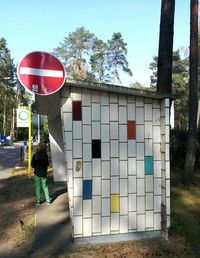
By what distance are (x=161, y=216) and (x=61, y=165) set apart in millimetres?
5897

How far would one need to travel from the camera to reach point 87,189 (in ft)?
19.7

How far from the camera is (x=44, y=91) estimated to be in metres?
5.36

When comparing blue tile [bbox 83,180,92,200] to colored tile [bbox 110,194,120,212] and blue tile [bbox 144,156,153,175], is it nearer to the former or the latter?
colored tile [bbox 110,194,120,212]

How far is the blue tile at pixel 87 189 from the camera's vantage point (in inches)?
236

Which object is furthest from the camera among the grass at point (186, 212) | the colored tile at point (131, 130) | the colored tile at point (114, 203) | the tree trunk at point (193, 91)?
the tree trunk at point (193, 91)

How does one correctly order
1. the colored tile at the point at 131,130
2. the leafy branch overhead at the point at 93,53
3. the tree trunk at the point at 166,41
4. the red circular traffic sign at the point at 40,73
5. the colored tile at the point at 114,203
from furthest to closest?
1. the leafy branch overhead at the point at 93,53
2. the tree trunk at the point at 166,41
3. the colored tile at the point at 131,130
4. the colored tile at the point at 114,203
5. the red circular traffic sign at the point at 40,73

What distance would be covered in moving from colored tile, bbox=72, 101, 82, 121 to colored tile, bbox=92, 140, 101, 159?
48cm

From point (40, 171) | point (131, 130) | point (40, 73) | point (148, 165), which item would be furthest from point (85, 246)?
point (40, 171)

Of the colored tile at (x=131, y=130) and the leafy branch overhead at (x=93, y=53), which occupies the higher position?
the leafy branch overhead at (x=93, y=53)

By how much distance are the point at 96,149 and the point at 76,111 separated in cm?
73

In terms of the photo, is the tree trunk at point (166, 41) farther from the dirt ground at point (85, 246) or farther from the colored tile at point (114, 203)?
the dirt ground at point (85, 246)

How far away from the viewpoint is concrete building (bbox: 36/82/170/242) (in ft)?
19.6

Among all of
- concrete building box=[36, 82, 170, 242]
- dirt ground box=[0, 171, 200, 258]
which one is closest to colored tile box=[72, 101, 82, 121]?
concrete building box=[36, 82, 170, 242]

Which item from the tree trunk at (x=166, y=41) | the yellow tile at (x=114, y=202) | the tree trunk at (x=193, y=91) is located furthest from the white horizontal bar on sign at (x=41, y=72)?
the tree trunk at (x=193, y=91)
